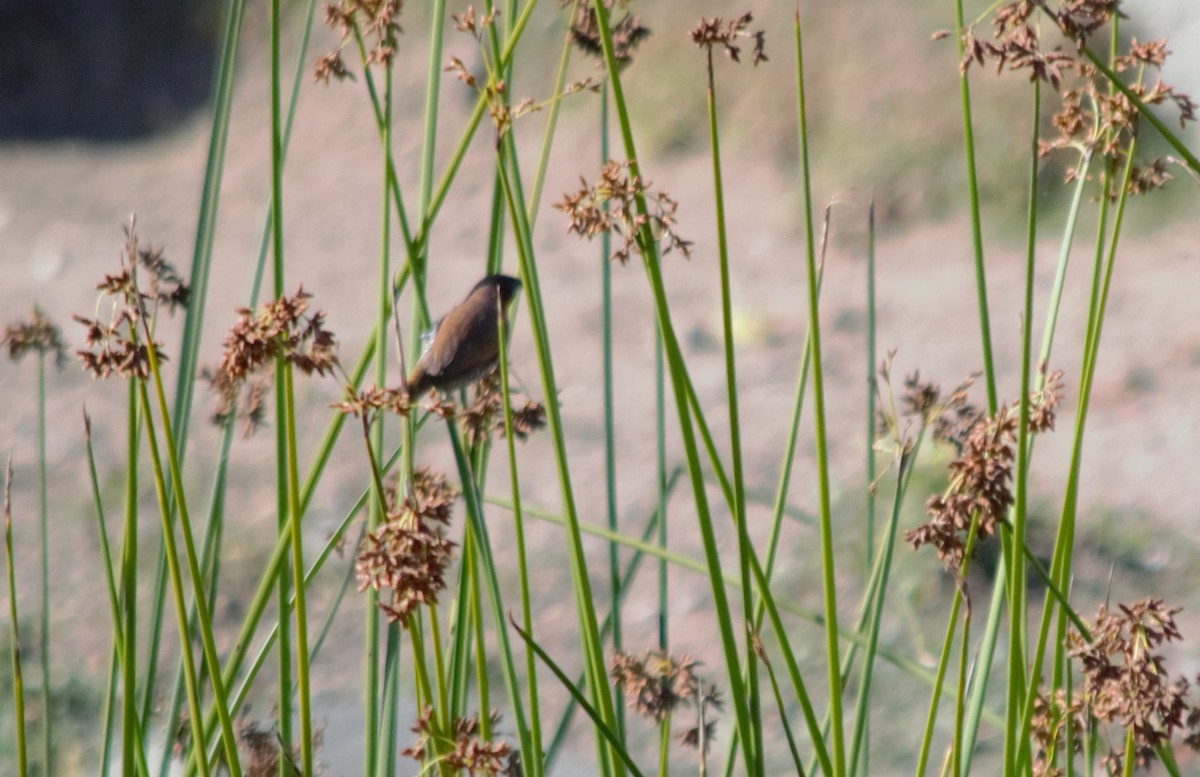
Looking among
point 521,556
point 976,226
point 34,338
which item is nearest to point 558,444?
point 521,556

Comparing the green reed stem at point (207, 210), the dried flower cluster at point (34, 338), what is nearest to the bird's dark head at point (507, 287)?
the green reed stem at point (207, 210)

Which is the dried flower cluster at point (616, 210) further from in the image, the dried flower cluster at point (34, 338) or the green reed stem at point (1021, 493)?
the dried flower cluster at point (34, 338)

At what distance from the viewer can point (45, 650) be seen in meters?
1.19

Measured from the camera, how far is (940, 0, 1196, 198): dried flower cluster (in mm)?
626

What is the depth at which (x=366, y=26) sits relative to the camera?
812 millimetres

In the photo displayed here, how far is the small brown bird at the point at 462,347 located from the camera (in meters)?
0.88

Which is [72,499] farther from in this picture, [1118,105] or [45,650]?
[1118,105]

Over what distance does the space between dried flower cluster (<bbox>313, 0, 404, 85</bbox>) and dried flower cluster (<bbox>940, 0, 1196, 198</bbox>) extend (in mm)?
324

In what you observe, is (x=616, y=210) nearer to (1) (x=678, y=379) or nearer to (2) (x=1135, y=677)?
(1) (x=678, y=379)

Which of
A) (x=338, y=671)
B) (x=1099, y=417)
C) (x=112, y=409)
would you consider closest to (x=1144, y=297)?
(x=1099, y=417)

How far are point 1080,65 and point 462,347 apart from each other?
0.42 meters

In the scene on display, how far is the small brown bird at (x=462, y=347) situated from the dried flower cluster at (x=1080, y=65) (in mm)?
350

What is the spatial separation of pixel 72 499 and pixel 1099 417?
7.54ft

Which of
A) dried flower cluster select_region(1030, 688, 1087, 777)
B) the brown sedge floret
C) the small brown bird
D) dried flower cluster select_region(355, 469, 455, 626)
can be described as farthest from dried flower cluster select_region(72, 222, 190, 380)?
dried flower cluster select_region(1030, 688, 1087, 777)
